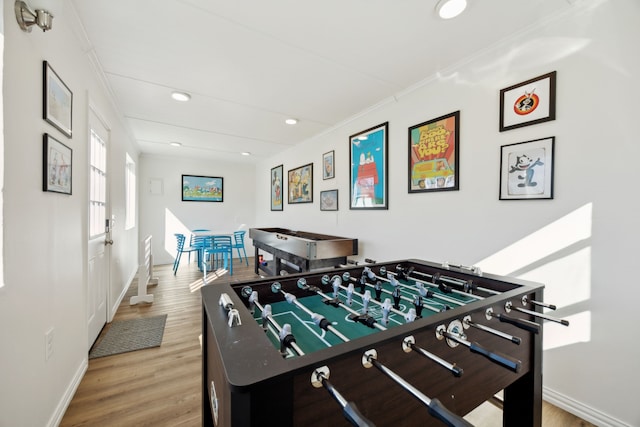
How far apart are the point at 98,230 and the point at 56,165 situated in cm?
130

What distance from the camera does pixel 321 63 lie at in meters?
Answer: 2.14

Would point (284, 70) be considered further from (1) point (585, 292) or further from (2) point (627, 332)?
(2) point (627, 332)

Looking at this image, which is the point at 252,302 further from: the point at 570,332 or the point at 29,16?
the point at 570,332

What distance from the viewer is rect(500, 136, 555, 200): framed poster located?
1.63 metres

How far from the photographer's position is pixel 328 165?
12.4 feet

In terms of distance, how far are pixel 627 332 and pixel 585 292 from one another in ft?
0.77

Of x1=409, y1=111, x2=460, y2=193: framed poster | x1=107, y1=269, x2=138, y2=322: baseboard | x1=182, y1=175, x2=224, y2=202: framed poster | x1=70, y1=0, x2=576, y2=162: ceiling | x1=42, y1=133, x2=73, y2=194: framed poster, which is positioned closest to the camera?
x1=42, y1=133, x2=73, y2=194: framed poster

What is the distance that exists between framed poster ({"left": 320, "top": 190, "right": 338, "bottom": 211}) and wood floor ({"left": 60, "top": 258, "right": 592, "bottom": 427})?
7.15ft

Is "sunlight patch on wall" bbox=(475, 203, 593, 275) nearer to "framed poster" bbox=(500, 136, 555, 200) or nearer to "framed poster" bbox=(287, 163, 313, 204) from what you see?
"framed poster" bbox=(500, 136, 555, 200)

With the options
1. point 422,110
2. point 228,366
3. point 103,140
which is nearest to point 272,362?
point 228,366

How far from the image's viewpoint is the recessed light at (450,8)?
4.93 ft

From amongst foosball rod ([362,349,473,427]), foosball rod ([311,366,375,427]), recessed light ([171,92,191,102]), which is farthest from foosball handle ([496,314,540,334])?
Answer: recessed light ([171,92,191,102])

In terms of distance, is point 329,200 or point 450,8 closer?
point 450,8

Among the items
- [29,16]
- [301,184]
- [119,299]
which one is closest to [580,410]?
[29,16]
